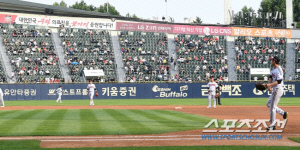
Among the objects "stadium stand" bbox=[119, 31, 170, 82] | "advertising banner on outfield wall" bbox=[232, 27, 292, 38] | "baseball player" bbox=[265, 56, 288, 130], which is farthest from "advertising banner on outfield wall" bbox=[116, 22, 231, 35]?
"baseball player" bbox=[265, 56, 288, 130]

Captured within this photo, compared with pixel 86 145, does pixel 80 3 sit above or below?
above

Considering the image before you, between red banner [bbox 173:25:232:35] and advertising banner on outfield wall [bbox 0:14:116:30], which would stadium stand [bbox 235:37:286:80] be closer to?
red banner [bbox 173:25:232:35]

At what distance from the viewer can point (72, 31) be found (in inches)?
2478

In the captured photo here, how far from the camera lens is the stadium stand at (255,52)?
203 ft

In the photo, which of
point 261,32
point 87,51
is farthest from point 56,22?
point 261,32

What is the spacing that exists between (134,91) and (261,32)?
3021 cm

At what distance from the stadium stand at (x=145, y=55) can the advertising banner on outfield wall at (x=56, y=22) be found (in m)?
3.07

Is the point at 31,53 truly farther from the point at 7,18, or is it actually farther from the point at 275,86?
the point at 275,86

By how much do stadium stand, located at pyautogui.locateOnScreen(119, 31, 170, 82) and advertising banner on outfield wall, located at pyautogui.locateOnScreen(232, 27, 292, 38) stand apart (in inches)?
507

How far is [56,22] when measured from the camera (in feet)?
206

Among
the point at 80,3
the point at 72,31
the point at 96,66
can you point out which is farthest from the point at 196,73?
the point at 80,3

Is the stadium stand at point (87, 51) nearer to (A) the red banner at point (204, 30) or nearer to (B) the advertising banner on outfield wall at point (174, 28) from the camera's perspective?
(B) the advertising banner on outfield wall at point (174, 28)

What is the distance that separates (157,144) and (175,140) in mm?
852

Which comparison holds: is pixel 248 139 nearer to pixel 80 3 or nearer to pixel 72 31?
pixel 72 31
